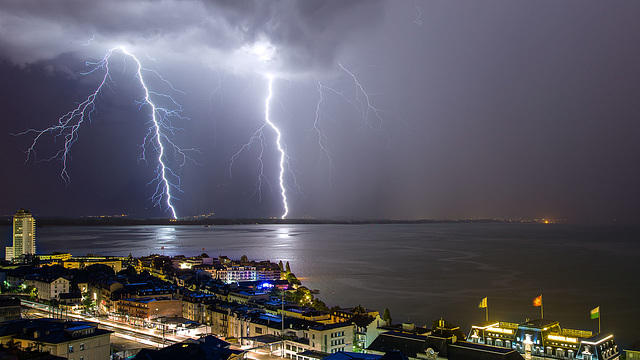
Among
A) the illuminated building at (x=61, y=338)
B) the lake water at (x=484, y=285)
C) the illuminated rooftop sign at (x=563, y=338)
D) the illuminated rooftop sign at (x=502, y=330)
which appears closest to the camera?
the illuminated building at (x=61, y=338)

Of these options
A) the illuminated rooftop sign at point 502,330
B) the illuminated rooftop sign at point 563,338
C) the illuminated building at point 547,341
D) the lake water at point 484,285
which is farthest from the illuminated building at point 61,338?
the lake water at point 484,285

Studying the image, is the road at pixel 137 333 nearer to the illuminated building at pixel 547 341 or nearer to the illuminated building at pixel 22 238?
the illuminated building at pixel 547 341

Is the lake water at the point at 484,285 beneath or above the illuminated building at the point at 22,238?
beneath

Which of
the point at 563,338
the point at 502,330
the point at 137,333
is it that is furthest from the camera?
the point at 137,333

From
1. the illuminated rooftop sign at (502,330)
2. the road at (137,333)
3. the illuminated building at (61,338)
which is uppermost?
the illuminated building at (61,338)

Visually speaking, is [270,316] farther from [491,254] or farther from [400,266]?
[491,254]

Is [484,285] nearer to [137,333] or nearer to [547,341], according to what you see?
[547,341]

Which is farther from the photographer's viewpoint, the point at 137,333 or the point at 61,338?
the point at 137,333

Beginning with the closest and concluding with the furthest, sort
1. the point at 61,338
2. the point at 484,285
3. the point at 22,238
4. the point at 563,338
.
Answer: the point at 61,338 < the point at 563,338 < the point at 484,285 < the point at 22,238

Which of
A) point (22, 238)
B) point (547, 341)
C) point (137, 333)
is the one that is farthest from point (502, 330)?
point (22, 238)

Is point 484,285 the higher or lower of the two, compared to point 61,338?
lower
